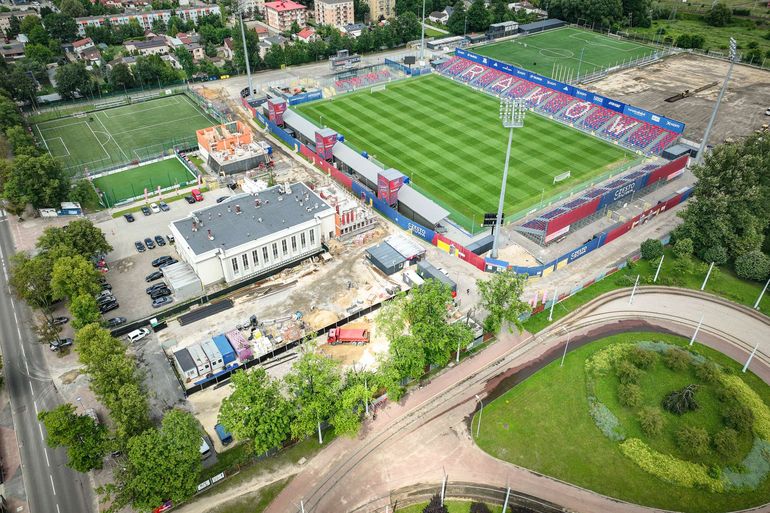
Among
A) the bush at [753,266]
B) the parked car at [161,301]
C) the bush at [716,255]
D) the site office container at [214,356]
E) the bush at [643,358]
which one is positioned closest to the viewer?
the site office container at [214,356]

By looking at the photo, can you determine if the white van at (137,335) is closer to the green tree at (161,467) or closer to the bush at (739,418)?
the green tree at (161,467)

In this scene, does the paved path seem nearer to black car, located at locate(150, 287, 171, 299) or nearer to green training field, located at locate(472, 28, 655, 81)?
black car, located at locate(150, 287, 171, 299)

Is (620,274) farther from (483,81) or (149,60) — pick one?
(149,60)

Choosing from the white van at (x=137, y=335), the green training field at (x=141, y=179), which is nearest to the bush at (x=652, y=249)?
the white van at (x=137, y=335)

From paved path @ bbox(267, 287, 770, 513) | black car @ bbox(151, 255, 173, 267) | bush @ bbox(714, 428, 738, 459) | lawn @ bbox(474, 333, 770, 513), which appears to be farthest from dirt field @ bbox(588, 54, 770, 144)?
black car @ bbox(151, 255, 173, 267)

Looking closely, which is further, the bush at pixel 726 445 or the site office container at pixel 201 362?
the site office container at pixel 201 362
